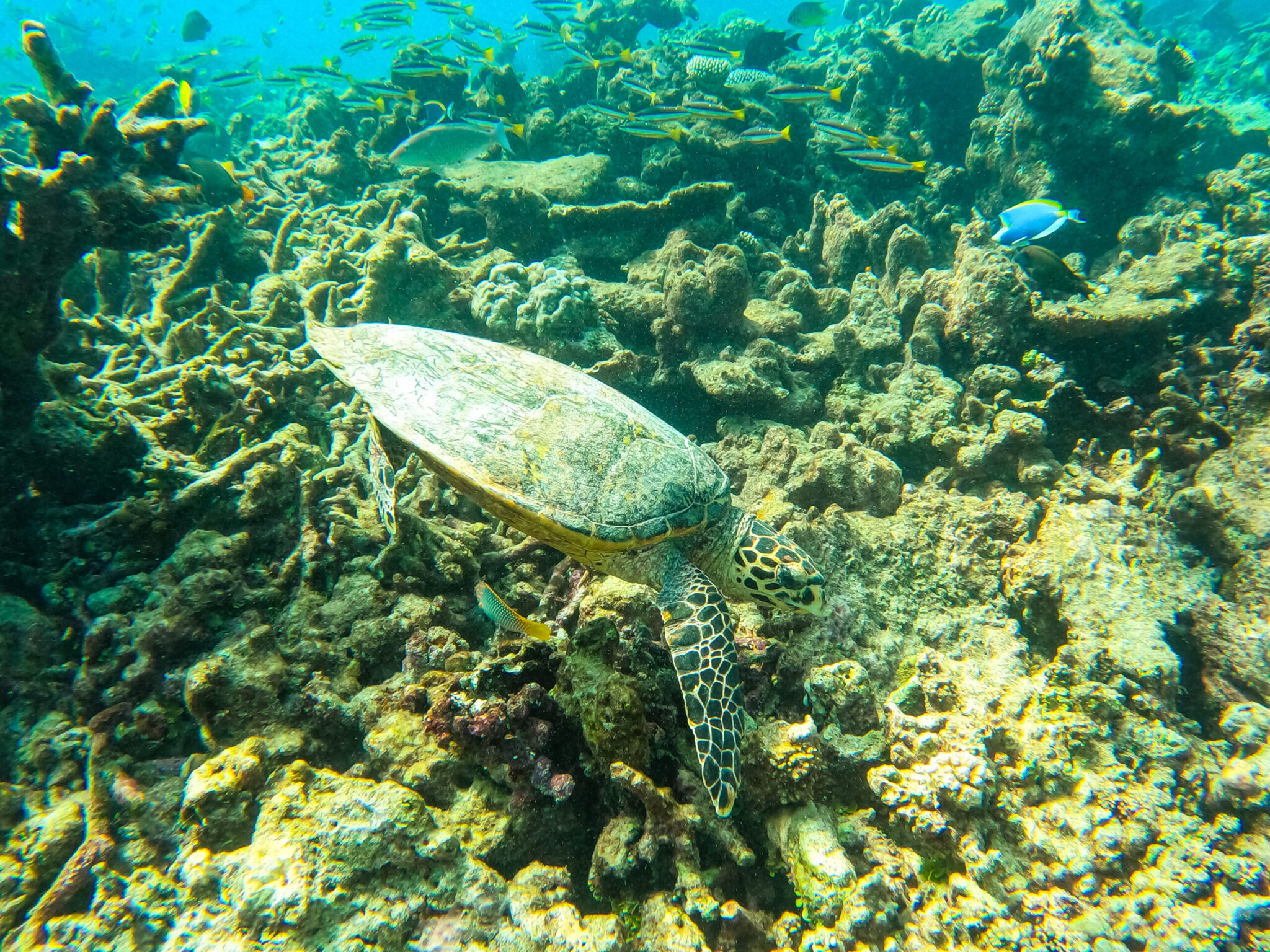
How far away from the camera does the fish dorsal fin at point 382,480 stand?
302 centimetres

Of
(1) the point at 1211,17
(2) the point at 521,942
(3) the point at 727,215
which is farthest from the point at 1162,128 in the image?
(1) the point at 1211,17

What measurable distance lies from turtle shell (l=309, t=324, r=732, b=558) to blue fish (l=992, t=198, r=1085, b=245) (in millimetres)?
4531

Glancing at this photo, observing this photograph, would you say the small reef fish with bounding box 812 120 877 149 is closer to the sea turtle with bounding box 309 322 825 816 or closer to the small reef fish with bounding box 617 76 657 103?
the small reef fish with bounding box 617 76 657 103

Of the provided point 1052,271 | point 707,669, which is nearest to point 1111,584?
point 707,669

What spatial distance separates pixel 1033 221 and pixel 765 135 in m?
4.08

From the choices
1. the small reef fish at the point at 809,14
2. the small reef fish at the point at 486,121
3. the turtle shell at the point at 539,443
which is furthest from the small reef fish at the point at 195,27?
the turtle shell at the point at 539,443

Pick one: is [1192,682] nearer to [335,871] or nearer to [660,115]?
[335,871]

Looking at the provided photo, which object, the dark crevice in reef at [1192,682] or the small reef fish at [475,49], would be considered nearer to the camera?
the dark crevice in reef at [1192,682]

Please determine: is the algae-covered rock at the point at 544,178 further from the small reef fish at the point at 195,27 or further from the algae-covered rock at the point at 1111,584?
the small reef fish at the point at 195,27

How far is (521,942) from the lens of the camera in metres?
1.78

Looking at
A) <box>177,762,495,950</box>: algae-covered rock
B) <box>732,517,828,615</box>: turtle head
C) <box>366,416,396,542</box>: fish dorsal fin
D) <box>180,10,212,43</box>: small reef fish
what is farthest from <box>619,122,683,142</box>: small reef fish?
<box>180,10,212,43</box>: small reef fish

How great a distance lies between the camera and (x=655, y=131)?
745 centimetres

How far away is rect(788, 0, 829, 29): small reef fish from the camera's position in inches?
458

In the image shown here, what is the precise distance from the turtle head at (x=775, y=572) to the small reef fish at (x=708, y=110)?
22.3ft
